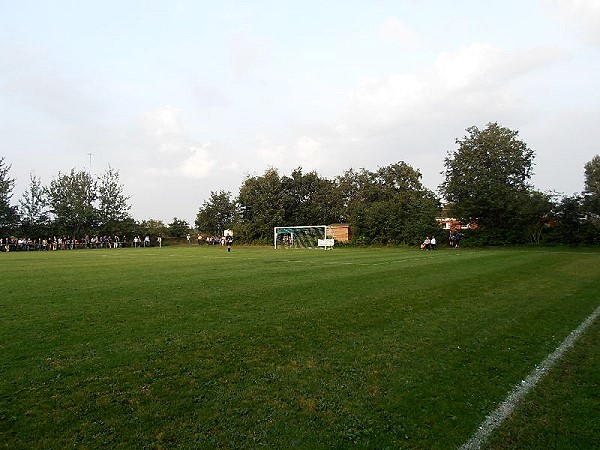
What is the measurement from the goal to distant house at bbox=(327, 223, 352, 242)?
1.01 metres

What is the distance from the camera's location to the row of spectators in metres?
53.1

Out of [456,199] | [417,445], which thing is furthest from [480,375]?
[456,199]

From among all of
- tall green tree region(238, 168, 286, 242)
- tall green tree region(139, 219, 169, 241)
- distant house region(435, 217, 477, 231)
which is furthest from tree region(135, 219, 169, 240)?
distant house region(435, 217, 477, 231)

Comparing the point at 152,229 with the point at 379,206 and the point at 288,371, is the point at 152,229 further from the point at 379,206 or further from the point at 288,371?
the point at 288,371

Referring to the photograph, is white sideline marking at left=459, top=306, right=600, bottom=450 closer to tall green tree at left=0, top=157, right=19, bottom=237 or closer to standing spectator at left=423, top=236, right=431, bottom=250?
standing spectator at left=423, top=236, right=431, bottom=250

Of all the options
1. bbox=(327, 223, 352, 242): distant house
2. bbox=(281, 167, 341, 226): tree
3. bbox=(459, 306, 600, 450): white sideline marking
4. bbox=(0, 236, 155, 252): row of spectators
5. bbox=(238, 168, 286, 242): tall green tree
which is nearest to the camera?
bbox=(459, 306, 600, 450): white sideline marking

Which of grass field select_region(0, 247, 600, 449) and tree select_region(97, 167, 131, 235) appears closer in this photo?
grass field select_region(0, 247, 600, 449)

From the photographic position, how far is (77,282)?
13.9m

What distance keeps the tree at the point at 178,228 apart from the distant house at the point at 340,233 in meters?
27.1

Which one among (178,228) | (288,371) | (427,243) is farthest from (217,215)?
(288,371)

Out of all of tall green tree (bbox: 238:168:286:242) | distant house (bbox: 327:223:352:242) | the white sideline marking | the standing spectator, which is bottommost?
the white sideline marking

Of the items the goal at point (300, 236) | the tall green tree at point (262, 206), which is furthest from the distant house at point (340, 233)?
the tall green tree at point (262, 206)

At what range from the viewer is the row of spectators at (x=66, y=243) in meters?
53.1

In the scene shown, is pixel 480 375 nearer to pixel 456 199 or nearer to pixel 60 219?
pixel 456 199
